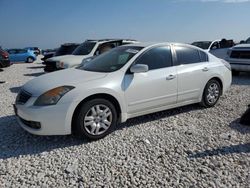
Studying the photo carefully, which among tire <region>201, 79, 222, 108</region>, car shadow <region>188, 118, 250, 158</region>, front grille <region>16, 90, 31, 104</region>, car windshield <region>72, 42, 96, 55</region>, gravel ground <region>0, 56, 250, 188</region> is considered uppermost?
car windshield <region>72, 42, 96, 55</region>

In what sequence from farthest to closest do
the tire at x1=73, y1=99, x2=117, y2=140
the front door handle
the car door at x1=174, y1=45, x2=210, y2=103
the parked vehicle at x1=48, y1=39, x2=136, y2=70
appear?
1. the parked vehicle at x1=48, y1=39, x2=136, y2=70
2. the car door at x1=174, y1=45, x2=210, y2=103
3. the front door handle
4. the tire at x1=73, y1=99, x2=117, y2=140

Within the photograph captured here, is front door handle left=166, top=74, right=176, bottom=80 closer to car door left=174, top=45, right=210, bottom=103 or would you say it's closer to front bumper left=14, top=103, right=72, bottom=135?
car door left=174, top=45, right=210, bottom=103

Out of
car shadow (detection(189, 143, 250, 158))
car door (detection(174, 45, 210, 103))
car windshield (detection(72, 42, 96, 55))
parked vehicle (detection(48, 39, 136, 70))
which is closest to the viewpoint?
car shadow (detection(189, 143, 250, 158))

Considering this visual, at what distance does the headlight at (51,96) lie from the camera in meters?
3.86

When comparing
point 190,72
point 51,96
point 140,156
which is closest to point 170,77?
point 190,72

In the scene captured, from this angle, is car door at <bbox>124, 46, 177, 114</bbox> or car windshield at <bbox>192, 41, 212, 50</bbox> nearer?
car door at <bbox>124, 46, 177, 114</bbox>

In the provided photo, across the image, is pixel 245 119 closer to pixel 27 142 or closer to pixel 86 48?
pixel 27 142

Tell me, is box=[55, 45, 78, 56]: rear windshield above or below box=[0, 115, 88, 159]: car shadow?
above

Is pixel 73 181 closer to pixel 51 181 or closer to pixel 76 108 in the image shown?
pixel 51 181

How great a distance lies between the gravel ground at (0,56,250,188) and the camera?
10.1 feet

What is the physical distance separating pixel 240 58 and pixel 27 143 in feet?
27.2

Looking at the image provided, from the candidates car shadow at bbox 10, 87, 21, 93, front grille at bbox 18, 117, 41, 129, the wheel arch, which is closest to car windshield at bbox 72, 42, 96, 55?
car shadow at bbox 10, 87, 21, 93

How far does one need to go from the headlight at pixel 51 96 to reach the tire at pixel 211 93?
3100 millimetres

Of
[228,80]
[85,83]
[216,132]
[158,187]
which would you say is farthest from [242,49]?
[158,187]
